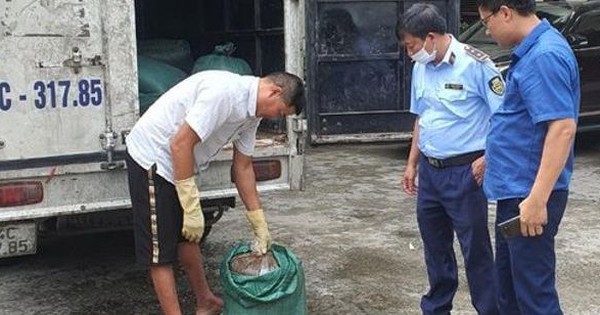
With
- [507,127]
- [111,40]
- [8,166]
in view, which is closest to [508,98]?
[507,127]

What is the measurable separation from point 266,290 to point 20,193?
1.26 metres

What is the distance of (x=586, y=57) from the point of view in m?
8.55

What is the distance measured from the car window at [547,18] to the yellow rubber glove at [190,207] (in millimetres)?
5775

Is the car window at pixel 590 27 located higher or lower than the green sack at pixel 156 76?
higher

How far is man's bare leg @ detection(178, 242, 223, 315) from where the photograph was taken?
4004 mm

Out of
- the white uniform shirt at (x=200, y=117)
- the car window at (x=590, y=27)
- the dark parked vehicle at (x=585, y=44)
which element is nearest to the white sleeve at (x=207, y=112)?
the white uniform shirt at (x=200, y=117)

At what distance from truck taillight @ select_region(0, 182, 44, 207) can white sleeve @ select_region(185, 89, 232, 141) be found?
35.8 inches

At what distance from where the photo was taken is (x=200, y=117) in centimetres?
336

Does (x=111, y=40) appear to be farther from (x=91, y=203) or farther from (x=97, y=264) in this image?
(x=97, y=264)

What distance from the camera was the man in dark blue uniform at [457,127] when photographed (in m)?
3.55

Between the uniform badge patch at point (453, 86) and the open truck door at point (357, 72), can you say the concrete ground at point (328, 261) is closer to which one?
the open truck door at point (357, 72)

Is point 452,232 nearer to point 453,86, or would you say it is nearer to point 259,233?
point 453,86

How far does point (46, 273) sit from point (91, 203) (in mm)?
1336

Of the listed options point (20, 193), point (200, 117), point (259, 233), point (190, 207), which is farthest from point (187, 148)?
point (20, 193)
